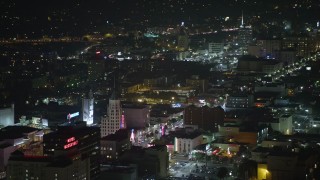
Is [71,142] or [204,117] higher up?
[204,117]

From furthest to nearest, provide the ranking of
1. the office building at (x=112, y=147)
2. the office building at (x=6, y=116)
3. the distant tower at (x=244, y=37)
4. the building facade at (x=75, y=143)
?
1. the distant tower at (x=244, y=37)
2. the office building at (x=6, y=116)
3. the office building at (x=112, y=147)
4. the building facade at (x=75, y=143)

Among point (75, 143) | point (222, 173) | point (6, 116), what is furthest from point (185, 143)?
point (6, 116)

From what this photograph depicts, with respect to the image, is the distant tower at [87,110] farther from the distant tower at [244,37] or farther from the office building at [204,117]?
the distant tower at [244,37]

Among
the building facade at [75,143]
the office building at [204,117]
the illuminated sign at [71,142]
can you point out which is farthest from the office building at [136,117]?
the illuminated sign at [71,142]

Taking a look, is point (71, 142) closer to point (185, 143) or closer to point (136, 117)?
point (185, 143)

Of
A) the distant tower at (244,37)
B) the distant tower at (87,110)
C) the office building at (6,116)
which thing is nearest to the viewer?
the distant tower at (87,110)

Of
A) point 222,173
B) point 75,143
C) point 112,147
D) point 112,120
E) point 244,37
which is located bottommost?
point 222,173

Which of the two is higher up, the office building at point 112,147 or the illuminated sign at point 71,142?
the illuminated sign at point 71,142

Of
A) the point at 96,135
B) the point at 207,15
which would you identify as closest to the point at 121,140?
the point at 96,135

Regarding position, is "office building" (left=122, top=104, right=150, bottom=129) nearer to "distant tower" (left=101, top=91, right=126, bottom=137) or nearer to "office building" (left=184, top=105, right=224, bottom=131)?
"distant tower" (left=101, top=91, right=126, bottom=137)

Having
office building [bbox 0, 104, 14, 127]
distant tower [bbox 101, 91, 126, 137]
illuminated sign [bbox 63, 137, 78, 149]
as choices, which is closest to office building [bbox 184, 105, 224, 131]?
distant tower [bbox 101, 91, 126, 137]

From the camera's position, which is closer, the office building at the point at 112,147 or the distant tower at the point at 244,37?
the office building at the point at 112,147

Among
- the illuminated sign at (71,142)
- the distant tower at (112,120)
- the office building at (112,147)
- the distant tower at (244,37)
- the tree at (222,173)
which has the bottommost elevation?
the tree at (222,173)
